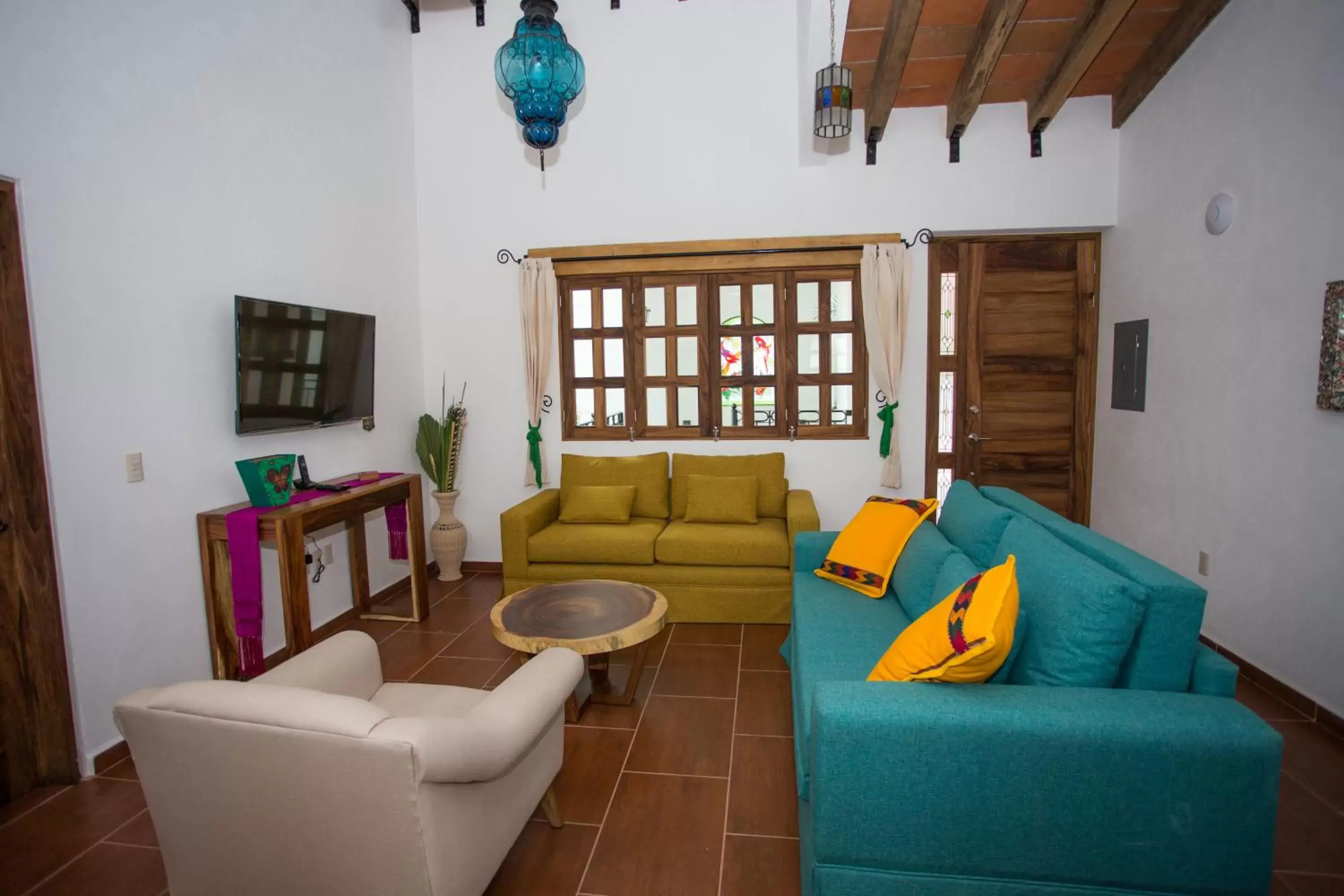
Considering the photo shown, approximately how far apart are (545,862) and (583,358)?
346 cm

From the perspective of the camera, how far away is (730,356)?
480 centimetres

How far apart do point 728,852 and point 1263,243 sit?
3418mm


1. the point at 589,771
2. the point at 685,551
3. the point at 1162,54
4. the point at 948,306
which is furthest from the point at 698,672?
the point at 1162,54

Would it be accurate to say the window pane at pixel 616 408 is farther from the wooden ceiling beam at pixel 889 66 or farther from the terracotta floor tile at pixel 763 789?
the terracotta floor tile at pixel 763 789

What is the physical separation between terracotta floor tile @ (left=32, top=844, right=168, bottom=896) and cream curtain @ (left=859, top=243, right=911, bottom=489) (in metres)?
4.10

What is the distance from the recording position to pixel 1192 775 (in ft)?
4.93

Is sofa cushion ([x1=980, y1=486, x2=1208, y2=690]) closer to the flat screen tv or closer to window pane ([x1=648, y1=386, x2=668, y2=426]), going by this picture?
window pane ([x1=648, y1=386, x2=668, y2=426])

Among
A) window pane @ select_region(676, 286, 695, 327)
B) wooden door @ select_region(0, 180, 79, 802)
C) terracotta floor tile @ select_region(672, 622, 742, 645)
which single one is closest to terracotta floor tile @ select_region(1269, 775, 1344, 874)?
wooden door @ select_region(0, 180, 79, 802)

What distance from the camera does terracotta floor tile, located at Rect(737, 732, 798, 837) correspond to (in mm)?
2227

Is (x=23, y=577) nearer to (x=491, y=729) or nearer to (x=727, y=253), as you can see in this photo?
(x=491, y=729)

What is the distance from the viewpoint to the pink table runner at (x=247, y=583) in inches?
117

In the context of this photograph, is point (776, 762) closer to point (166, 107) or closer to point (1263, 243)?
point (1263, 243)

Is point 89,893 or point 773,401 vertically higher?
point 773,401

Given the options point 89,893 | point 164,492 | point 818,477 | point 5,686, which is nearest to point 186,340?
point 164,492
